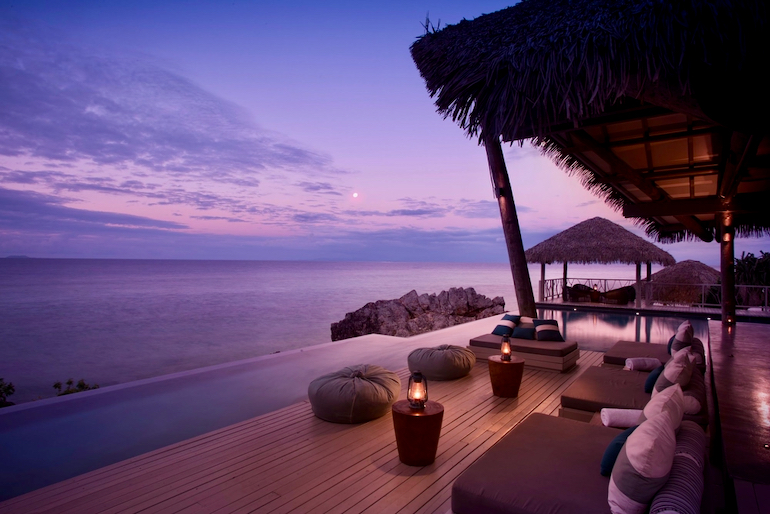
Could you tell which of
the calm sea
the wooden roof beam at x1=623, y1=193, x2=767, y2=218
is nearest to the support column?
the wooden roof beam at x1=623, y1=193, x2=767, y2=218

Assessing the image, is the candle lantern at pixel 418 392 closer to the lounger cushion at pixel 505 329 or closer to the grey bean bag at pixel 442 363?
the grey bean bag at pixel 442 363

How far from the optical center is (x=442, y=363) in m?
4.43

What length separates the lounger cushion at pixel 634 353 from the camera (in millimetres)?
4254

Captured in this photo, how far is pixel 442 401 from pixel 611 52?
9.90 feet

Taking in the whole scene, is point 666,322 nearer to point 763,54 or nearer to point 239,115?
point 763,54

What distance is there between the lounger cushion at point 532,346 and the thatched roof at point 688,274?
1312 centimetres

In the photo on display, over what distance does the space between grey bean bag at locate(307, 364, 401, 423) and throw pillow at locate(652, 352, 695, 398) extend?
194 cm

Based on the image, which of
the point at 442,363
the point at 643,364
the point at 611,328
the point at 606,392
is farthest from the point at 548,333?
the point at 611,328

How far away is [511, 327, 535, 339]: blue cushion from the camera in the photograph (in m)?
5.44

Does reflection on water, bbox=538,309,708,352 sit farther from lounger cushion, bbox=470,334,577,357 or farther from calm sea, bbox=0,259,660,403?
calm sea, bbox=0,259,660,403

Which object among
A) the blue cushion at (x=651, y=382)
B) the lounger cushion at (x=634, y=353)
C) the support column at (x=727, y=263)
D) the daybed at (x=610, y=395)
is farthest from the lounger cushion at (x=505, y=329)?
the support column at (x=727, y=263)

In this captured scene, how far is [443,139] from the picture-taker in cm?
1714

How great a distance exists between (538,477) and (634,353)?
336cm

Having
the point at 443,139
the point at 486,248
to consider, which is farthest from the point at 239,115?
the point at 486,248
